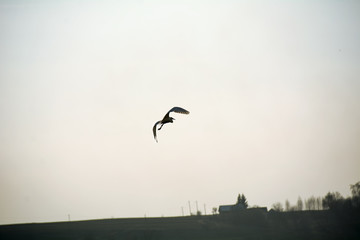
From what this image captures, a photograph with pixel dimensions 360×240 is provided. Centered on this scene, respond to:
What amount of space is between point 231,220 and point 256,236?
49.0 feet

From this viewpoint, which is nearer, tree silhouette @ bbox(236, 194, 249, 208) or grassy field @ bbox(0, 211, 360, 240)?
grassy field @ bbox(0, 211, 360, 240)

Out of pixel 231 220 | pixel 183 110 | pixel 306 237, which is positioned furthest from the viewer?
pixel 231 220

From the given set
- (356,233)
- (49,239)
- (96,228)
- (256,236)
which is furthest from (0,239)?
(356,233)

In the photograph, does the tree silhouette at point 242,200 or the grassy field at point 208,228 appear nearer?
the grassy field at point 208,228

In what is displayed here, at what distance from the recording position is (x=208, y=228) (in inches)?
3354

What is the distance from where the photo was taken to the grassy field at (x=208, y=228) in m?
78.1

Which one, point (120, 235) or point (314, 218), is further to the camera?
point (314, 218)

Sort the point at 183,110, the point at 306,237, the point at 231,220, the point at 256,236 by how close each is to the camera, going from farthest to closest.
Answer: the point at 231,220 → the point at 256,236 → the point at 306,237 → the point at 183,110

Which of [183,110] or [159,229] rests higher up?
[183,110]

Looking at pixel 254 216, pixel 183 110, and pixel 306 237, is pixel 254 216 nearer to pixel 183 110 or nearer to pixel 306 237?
pixel 306 237

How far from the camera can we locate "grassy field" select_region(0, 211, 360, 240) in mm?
78125

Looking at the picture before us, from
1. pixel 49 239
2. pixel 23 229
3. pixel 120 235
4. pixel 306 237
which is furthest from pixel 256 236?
pixel 23 229

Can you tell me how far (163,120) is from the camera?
3341 centimetres

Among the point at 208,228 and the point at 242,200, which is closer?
the point at 208,228
